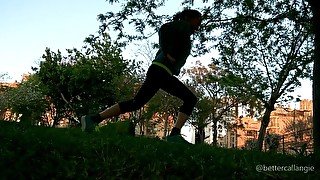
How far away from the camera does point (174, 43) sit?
494 centimetres

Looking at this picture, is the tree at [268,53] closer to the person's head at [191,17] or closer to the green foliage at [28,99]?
the person's head at [191,17]

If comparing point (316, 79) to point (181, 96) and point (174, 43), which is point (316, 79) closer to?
point (181, 96)

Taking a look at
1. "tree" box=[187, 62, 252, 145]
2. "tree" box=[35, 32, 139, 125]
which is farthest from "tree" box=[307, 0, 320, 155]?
"tree" box=[187, 62, 252, 145]

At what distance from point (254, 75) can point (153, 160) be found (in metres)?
17.3

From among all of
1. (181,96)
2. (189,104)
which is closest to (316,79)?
(189,104)

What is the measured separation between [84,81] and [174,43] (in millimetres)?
23294

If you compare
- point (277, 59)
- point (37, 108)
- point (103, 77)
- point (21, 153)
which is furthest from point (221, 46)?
point (37, 108)

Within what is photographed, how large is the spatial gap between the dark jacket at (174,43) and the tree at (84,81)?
862 inches

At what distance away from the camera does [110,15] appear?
860 centimetres

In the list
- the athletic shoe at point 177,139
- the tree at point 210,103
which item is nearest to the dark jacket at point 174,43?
the athletic shoe at point 177,139

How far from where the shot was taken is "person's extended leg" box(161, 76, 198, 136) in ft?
17.0

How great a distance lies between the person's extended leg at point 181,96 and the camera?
17.0 feet

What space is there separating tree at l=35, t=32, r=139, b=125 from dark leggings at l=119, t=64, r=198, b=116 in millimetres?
21550

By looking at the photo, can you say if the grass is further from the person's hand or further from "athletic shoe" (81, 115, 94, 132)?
"athletic shoe" (81, 115, 94, 132)
